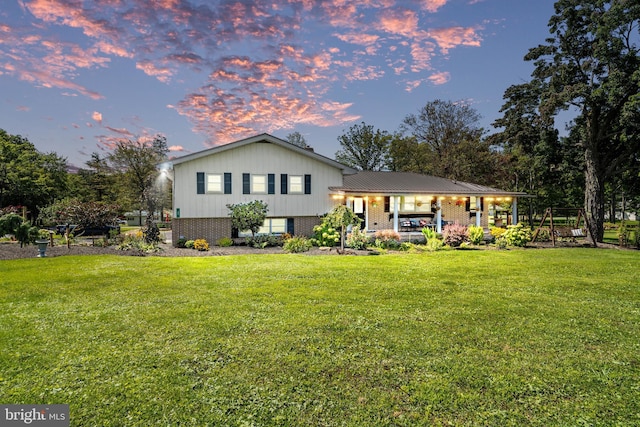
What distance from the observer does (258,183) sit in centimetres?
1898

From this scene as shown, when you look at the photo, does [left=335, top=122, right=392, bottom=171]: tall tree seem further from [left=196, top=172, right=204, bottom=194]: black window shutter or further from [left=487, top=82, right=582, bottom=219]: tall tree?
[left=196, top=172, right=204, bottom=194]: black window shutter

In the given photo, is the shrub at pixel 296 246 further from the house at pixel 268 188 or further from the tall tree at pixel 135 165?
the tall tree at pixel 135 165

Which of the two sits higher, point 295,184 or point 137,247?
point 295,184

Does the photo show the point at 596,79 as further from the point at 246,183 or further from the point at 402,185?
the point at 246,183

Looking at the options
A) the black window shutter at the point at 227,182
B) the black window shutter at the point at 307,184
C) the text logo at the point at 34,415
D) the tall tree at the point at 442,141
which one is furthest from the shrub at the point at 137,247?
the tall tree at the point at 442,141

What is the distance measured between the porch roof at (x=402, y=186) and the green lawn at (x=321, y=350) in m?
11.8

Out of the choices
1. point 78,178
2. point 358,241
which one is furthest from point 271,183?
point 78,178

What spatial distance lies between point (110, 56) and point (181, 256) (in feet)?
43.7

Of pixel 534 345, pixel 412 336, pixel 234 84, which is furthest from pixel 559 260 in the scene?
pixel 234 84

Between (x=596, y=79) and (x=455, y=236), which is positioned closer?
(x=455, y=236)

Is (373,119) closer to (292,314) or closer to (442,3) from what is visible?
(442,3)

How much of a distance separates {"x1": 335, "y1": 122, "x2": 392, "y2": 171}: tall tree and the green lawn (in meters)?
34.7

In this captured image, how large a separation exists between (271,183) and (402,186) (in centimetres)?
991

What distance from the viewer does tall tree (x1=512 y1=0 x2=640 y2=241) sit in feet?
59.9
